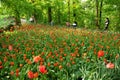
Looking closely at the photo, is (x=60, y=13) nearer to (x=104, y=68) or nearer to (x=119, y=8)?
(x=119, y=8)

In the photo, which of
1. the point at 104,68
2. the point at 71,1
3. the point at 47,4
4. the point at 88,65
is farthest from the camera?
the point at 71,1

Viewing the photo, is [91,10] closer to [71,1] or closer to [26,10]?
[71,1]

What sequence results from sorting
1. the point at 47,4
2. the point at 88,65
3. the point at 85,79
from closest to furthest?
1. the point at 85,79
2. the point at 88,65
3. the point at 47,4

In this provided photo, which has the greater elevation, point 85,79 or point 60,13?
point 85,79

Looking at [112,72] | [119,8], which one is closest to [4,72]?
[112,72]

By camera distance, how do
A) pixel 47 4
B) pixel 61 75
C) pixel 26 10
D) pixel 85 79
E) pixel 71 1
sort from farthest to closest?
1. pixel 71 1
2. pixel 47 4
3. pixel 26 10
4. pixel 61 75
5. pixel 85 79

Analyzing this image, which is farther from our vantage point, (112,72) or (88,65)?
(88,65)

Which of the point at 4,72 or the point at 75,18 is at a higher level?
the point at 4,72

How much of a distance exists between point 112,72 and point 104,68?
21 cm

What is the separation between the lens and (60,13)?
132 ft

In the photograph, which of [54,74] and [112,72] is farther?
[54,74]

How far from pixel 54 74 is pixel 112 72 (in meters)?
1.42

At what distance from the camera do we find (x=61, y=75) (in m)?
6.09

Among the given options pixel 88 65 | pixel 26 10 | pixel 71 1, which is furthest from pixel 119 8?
pixel 88 65
